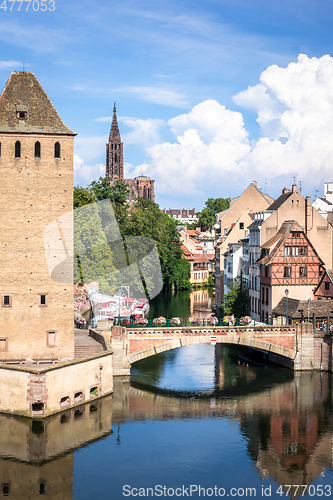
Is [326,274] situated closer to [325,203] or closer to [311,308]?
[311,308]

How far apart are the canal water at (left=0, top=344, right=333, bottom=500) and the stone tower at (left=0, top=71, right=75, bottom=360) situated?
5.92 meters

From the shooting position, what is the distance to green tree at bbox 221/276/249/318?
73688 millimetres

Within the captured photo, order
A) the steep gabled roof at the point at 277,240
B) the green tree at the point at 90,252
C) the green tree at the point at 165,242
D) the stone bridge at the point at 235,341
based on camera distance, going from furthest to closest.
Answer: the green tree at the point at 165,242 < the green tree at the point at 90,252 < the steep gabled roof at the point at 277,240 < the stone bridge at the point at 235,341

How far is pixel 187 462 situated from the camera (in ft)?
119

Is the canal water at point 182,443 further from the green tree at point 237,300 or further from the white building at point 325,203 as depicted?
the white building at point 325,203

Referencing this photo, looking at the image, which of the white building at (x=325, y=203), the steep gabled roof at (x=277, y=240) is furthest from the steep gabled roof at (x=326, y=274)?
the white building at (x=325, y=203)

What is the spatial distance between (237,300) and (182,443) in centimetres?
3643

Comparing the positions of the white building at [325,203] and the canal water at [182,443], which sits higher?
the white building at [325,203]

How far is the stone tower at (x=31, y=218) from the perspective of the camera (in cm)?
4553

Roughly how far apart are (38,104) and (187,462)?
988 inches

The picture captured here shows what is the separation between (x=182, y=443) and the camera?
Answer: 129 feet

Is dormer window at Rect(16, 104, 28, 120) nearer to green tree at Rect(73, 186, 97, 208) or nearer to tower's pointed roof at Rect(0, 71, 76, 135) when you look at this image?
tower's pointed roof at Rect(0, 71, 76, 135)

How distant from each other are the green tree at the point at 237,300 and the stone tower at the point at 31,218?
101ft

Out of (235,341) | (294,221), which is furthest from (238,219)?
(235,341)
